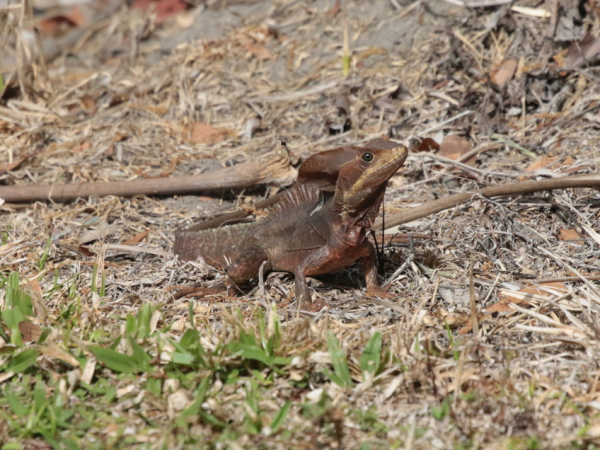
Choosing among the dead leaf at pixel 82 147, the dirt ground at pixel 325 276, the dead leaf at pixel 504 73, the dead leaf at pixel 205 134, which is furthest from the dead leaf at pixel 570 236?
the dead leaf at pixel 82 147

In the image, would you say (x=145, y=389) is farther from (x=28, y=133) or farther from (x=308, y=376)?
(x=28, y=133)

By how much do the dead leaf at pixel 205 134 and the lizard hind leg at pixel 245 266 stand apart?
2.60m

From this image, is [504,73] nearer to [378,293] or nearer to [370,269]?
[370,269]

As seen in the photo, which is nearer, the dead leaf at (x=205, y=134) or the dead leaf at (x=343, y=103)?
the dead leaf at (x=343, y=103)

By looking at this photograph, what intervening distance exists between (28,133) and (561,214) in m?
5.03

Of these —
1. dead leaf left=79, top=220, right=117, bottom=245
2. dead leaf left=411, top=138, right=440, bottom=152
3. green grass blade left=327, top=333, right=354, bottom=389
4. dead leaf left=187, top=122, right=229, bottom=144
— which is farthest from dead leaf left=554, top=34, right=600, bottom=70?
dead leaf left=79, top=220, right=117, bottom=245

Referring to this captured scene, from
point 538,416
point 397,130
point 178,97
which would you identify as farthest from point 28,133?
point 538,416

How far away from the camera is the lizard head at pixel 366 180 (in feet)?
12.1

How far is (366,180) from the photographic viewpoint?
374 cm

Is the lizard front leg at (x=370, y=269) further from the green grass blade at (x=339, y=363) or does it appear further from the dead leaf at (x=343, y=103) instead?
the dead leaf at (x=343, y=103)

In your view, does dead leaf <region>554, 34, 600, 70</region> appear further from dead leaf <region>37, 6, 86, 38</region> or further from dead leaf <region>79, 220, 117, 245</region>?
dead leaf <region>37, 6, 86, 38</region>

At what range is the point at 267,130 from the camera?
6.67 meters

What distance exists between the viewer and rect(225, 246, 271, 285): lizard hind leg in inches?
165

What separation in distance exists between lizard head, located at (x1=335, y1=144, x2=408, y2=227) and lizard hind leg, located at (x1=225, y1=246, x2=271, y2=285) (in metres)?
0.69
